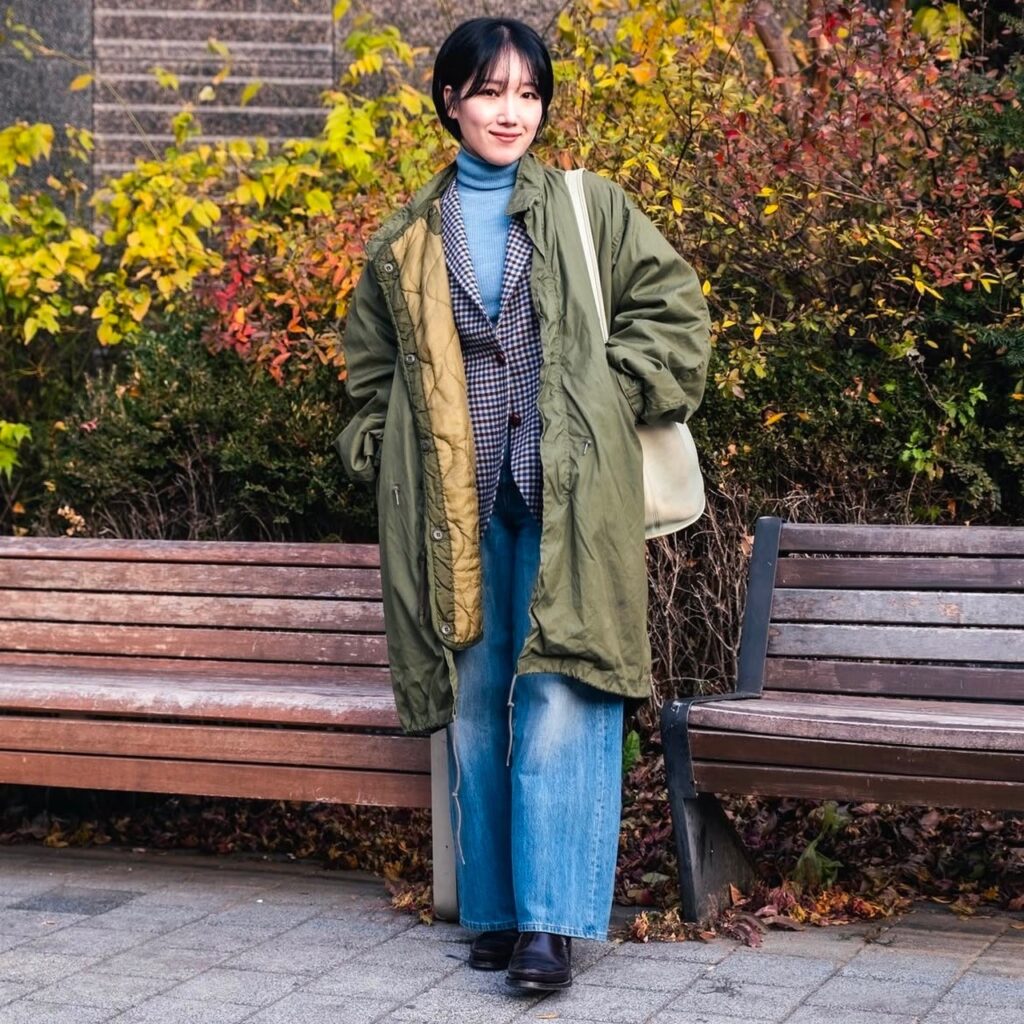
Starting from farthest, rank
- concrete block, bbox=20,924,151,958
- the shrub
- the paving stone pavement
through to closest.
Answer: the shrub < concrete block, bbox=20,924,151,958 < the paving stone pavement

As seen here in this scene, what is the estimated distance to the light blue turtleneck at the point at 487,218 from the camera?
11.8 feet

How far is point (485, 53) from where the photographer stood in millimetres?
3559

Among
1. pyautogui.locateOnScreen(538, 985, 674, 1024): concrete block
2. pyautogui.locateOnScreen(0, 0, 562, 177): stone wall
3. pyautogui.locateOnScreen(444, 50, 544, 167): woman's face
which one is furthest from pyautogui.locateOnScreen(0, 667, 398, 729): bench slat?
pyautogui.locateOnScreen(0, 0, 562, 177): stone wall

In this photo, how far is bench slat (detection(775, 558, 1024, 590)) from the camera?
4.02 metres

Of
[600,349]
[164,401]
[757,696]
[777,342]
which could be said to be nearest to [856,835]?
[757,696]

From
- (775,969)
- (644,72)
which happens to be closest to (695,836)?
(775,969)

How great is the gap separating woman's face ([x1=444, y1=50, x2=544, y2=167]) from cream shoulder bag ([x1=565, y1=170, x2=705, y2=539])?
132mm

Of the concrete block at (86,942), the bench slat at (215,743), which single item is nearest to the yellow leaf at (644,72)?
the bench slat at (215,743)

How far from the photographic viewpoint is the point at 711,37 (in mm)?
5352

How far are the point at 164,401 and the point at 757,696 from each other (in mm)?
2223

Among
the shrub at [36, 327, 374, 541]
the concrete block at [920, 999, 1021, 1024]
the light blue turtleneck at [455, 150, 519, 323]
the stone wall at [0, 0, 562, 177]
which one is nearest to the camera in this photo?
the concrete block at [920, 999, 1021, 1024]

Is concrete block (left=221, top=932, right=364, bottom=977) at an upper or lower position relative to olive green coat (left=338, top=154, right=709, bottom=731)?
lower

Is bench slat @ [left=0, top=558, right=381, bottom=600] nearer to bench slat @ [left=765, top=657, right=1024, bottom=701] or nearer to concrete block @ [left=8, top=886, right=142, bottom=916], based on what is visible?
concrete block @ [left=8, top=886, right=142, bottom=916]

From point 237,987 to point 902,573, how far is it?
1.78 meters
